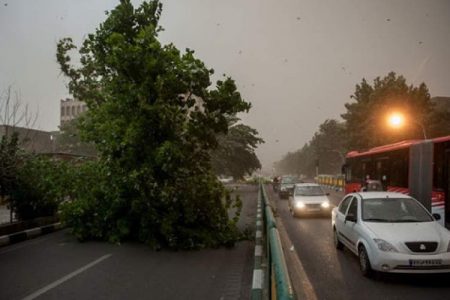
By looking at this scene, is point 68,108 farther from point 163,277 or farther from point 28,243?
point 163,277

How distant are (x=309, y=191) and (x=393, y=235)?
1198 cm

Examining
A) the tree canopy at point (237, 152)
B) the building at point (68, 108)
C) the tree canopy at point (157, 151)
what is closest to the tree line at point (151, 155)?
the tree canopy at point (157, 151)

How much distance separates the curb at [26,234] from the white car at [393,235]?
29.0ft

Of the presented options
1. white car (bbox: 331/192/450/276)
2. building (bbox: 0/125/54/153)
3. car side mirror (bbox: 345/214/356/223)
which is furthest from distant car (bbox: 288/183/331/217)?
building (bbox: 0/125/54/153)

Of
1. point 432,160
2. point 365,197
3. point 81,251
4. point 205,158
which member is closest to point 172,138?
point 205,158

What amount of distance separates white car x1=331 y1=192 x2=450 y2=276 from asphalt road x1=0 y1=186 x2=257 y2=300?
2.21 metres

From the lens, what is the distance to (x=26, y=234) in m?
12.6

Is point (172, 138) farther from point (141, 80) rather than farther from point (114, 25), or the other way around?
point (114, 25)

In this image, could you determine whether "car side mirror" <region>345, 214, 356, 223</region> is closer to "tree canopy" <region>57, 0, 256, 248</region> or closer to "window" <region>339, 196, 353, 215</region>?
"window" <region>339, 196, 353, 215</region>

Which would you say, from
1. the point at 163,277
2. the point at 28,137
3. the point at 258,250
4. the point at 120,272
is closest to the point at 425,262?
the point at 258,250

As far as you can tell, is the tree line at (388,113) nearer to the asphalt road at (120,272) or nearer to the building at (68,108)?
the asphalt road at (120,272)

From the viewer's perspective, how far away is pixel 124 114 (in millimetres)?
11297

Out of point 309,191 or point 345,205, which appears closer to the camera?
point 345,205

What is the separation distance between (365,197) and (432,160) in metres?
5.80
